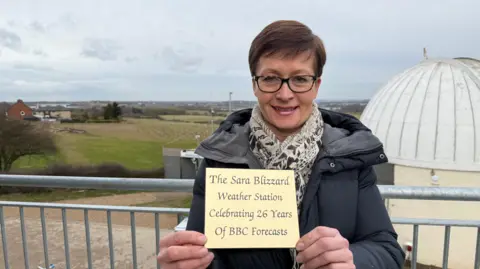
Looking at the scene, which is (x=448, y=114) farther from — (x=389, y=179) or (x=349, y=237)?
(x=349, y=237)

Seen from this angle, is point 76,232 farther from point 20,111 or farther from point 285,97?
point 20,111

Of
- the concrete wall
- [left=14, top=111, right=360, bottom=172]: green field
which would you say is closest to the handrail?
the concrete wall

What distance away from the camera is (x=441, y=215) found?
9.85 meters

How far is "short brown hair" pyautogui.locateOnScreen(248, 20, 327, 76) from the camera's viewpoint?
133 cm

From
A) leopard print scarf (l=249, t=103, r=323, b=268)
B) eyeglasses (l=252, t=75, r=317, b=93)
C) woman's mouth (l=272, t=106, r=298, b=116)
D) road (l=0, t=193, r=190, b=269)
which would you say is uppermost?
eyeglasses (l=252, t=75, r=317, b=93)

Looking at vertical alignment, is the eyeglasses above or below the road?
above

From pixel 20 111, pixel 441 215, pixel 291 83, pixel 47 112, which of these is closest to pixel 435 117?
pixel 441 215

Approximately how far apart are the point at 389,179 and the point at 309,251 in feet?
35.8

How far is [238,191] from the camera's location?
1.31 meters

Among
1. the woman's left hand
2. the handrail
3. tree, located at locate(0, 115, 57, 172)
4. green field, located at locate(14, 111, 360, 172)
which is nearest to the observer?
the woman's left hand

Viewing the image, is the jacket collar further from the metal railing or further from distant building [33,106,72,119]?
distant building [33,106,72,119]

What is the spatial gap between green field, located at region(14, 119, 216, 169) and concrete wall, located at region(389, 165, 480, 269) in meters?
23.8

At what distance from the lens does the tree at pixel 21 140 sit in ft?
72.7

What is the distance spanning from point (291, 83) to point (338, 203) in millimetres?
490
